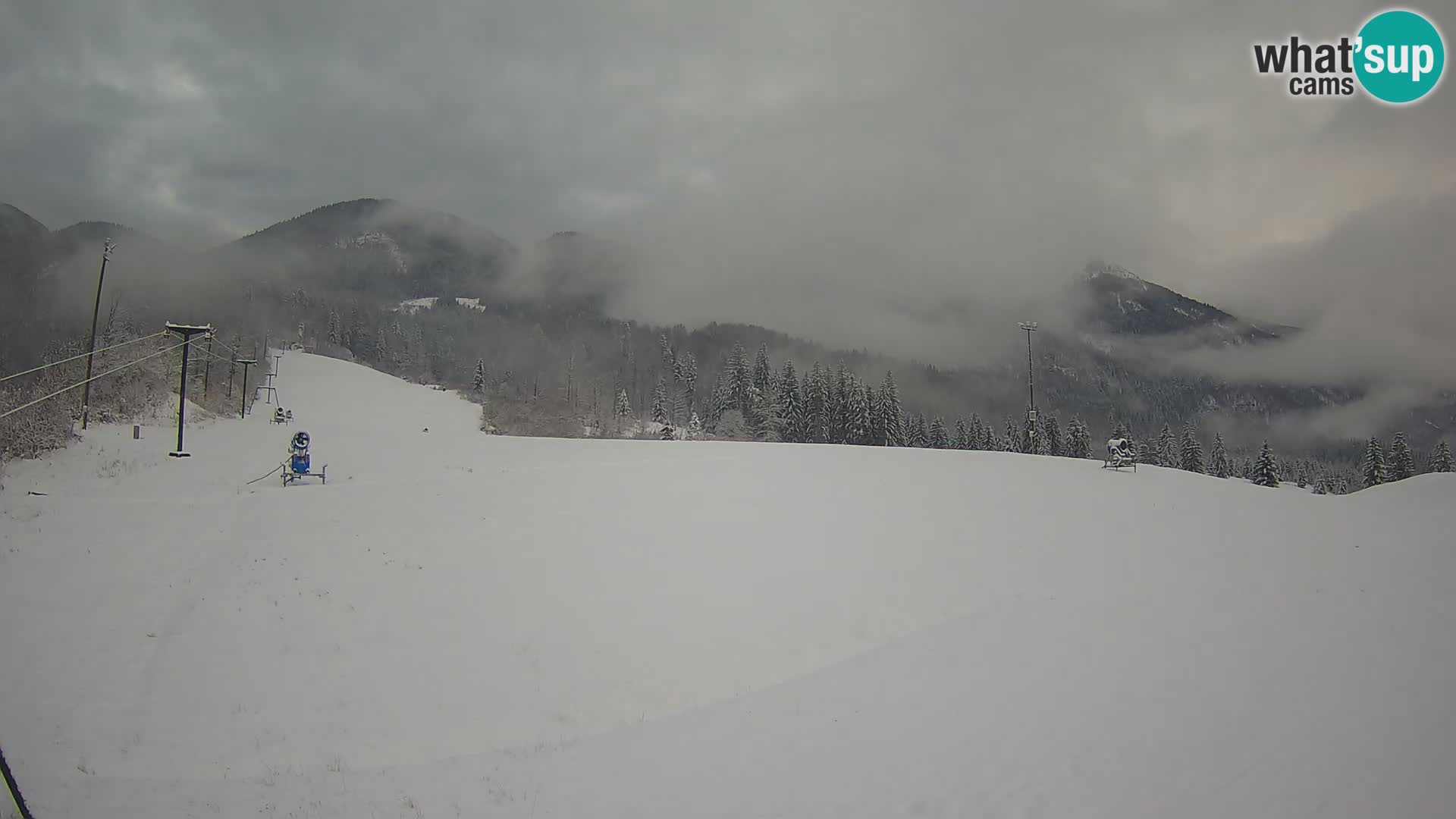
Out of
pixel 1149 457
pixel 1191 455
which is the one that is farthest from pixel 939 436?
pixel 1191 455

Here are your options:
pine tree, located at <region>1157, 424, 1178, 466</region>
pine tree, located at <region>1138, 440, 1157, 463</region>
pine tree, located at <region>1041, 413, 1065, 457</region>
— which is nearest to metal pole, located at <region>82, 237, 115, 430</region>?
pine tree, located at <region>1041, 413, 1065, 457</region>

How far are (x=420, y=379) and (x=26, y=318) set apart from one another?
6018 cm

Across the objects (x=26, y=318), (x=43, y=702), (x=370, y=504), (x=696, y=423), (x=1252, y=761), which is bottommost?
(x=43, y=702)

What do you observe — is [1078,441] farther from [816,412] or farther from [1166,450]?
[816,412]

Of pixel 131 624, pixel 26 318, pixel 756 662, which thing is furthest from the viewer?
pixel 26 318

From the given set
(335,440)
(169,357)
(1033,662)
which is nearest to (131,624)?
(1033,662)

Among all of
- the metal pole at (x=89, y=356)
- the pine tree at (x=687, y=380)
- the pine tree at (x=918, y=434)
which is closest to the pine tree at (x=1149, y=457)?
the pine tree at (x=918, y=434)

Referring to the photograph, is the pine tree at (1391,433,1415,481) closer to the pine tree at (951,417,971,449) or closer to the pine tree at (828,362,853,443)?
the pine tree at (951,417,971,449)

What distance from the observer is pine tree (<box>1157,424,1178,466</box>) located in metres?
82.4

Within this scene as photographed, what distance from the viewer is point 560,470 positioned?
2712cm

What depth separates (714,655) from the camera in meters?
12.2

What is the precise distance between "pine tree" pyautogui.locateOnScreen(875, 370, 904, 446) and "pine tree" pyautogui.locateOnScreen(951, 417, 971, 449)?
1641 centimetres

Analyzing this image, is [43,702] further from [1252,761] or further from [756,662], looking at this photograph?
[1252,761]

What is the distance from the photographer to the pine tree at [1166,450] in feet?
270
